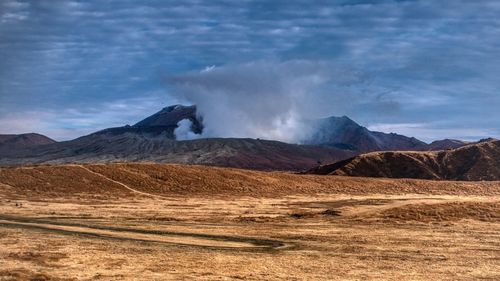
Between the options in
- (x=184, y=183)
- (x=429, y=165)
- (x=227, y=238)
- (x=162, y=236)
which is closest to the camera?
(x=227, y=238)

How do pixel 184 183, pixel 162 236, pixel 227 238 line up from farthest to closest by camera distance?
pixel 184 183, pixel 162 236, pixel 227 238

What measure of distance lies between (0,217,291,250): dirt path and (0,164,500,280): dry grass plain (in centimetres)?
6

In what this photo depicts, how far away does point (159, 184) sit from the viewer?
285 feet

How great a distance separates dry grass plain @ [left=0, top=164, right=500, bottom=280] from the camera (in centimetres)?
2453

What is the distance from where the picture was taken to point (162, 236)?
119ft

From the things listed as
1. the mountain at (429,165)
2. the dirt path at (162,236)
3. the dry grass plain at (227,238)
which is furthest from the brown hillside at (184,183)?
the dirt path at (162,236)

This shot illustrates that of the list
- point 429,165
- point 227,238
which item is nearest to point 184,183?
point 227,238

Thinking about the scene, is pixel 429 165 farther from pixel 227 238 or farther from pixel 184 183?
pixel 227 238

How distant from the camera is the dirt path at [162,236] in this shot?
3275 centimetres

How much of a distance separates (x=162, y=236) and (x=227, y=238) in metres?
4.18

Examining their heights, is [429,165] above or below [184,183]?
above

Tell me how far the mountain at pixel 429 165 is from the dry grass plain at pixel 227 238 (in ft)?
155

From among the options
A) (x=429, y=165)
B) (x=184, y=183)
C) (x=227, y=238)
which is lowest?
(x=227, y=238)

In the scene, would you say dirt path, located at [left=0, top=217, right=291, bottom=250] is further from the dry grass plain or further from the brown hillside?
the brown hillside
